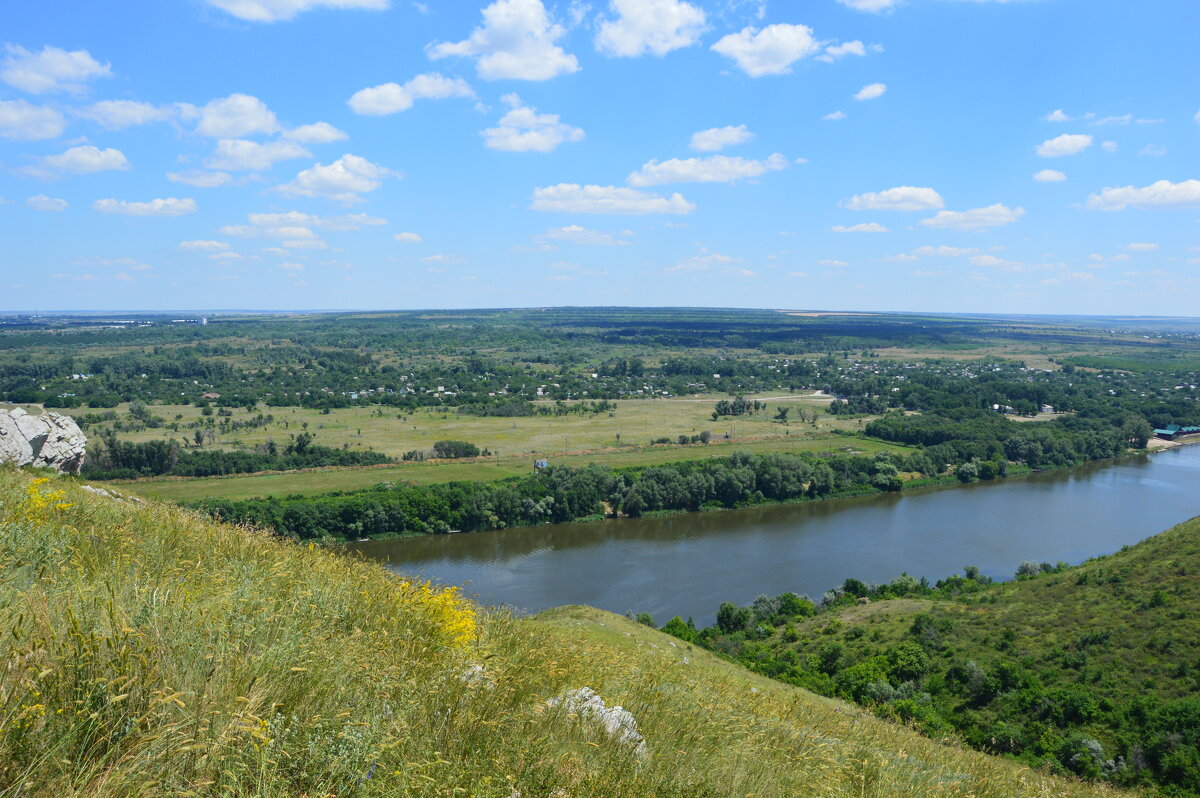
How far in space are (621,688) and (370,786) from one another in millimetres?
2081

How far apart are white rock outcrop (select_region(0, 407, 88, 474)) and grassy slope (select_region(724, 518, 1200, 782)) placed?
15.0 m

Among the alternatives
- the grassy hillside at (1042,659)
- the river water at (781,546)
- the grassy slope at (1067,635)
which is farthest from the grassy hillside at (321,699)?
the river water at (781,546)

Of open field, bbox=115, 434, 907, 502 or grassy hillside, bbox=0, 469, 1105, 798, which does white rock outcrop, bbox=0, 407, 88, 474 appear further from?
open field, bbox=115, 434, 907, 502

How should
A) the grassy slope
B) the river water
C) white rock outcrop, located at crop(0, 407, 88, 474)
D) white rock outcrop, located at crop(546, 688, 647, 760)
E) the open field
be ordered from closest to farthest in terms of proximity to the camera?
white rock outcrop, located at crop(546, 688, 647, 760), white rock outcrop, located at crop(0, 407, 88, 474), the grassy slope, the river water, the open field

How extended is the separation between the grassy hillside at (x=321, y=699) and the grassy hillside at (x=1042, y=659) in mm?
7375

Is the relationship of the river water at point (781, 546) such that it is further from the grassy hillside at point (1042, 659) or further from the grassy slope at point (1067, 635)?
the grassy slope at point (1067, 635)

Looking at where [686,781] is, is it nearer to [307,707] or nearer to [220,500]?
[307,707]

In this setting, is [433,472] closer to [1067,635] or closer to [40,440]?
[40,440]

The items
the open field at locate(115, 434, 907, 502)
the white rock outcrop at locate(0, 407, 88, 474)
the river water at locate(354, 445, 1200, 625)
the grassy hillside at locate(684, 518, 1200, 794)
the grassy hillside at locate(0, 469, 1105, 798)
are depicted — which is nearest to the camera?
the grassy hillside at locate(0, 469, 1105, 798)

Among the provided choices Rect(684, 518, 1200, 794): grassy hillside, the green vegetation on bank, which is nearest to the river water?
the green vegetation on bank

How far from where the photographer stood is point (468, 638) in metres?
3.99

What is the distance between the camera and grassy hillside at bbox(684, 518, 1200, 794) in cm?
1210

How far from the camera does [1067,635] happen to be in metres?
17.1

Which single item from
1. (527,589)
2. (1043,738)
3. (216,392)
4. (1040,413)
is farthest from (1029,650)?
(216,392)
